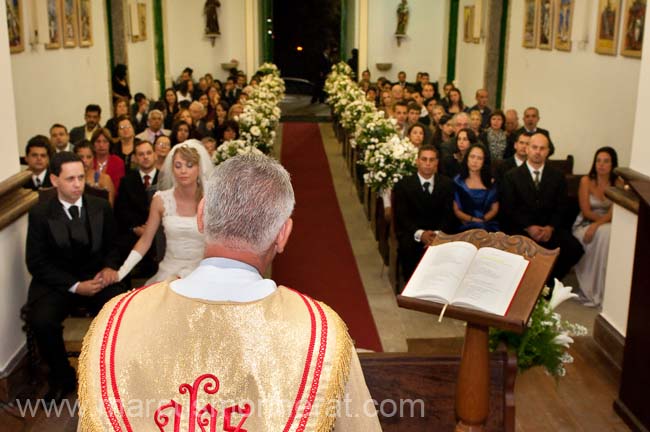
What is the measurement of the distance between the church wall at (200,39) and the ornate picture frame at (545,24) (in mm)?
10481

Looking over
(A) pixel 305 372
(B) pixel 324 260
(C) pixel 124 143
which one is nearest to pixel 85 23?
(C) pixel 124 143

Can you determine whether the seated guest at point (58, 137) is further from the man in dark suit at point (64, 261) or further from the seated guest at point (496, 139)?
the seated guest at point (496, 139)

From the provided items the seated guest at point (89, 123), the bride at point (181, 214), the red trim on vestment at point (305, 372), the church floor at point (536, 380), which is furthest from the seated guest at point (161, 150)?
the red trim on vestment at point (305, 372)

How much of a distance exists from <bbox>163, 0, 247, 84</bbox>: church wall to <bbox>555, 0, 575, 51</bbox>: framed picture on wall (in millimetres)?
11394

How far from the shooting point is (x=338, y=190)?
40.7 feet

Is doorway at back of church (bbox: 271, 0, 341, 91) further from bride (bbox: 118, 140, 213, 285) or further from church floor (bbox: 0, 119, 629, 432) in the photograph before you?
bride (bbox: 118, 140, 213, 285)

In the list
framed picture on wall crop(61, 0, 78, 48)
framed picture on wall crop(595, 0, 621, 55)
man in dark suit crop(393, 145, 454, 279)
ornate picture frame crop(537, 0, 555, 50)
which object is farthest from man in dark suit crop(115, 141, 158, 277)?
ornate picture frame crop(537, 0, 555, 50)

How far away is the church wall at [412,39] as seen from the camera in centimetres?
2156

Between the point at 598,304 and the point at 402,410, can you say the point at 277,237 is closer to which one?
the point at 402,410

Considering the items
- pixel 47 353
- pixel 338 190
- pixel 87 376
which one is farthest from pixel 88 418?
pixel 338 190

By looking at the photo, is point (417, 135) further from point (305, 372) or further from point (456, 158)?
point (305, 372)

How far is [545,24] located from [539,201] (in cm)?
639

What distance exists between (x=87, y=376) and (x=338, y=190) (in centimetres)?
1032

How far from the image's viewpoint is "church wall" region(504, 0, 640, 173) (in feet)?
31.2
